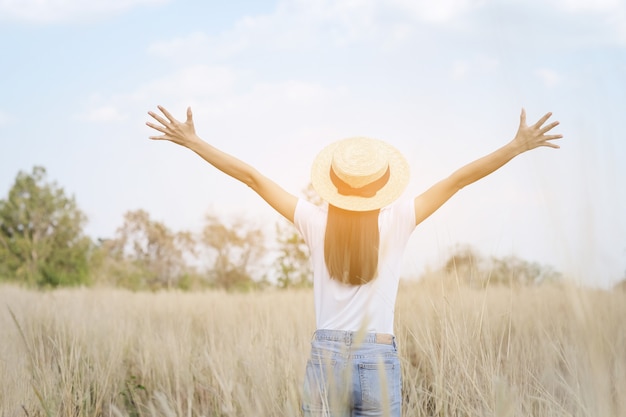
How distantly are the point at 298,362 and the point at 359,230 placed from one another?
100 cm

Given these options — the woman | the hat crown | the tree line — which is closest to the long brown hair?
the woman

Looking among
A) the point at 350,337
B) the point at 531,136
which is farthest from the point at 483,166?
the point at 350,337

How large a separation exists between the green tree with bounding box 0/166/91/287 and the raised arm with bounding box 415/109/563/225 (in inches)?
1083

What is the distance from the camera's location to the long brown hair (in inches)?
95.3

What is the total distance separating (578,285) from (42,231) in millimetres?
32877

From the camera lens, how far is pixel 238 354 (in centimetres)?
450

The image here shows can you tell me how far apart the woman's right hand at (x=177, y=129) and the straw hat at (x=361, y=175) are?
62 centimetres

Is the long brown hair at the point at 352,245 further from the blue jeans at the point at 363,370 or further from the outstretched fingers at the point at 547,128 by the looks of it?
the outstretched fingers at the point at 547,128

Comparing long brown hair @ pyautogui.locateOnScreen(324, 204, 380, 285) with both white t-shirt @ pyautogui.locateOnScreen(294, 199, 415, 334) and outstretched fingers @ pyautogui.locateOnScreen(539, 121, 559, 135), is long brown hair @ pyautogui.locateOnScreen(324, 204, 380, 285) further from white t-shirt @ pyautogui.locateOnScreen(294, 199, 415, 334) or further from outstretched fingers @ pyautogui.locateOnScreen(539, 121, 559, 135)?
outstretched fingers @ pyautogui.locateOnScreen(539, 121, 559, 135)

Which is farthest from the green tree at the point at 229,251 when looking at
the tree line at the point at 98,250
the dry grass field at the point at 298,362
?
the dry grass field at the point at 298,362

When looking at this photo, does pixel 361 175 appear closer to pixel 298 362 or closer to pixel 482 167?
pixel 482 167

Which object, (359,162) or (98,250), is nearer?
(359,162)

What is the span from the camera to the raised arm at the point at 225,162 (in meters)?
2.77

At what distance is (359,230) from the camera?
98.0 inches
